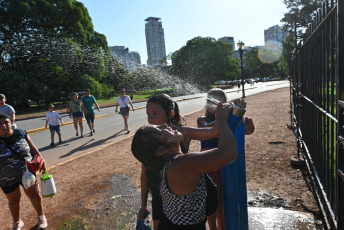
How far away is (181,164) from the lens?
1609 mm

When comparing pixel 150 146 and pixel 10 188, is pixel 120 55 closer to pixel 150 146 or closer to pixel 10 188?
pixel 10 188

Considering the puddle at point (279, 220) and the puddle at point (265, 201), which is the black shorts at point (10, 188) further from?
the puddle at point (265, 201)

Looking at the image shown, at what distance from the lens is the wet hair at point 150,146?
165 cm

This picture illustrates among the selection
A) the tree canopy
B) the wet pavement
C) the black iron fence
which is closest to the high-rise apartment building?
the tree canopy

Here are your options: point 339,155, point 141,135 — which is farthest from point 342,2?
point 141,135

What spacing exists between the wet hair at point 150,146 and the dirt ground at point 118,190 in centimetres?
216

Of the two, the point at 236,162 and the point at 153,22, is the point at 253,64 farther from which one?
the point at 236,162

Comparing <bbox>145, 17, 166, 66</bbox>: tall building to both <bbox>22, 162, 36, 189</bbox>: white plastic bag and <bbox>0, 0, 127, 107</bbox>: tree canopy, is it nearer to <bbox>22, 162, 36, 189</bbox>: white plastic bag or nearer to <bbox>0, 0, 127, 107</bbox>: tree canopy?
<bbox>0, 0, 127, 107</bbox>: tree canopy

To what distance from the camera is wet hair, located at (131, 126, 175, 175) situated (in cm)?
165

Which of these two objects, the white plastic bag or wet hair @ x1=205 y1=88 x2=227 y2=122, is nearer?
wet hair @ x1=205 y1=88 x2=227 y2=122

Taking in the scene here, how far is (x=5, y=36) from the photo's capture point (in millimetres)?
26797

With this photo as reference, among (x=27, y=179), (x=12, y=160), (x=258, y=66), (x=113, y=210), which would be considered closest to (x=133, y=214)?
(x=113, y=210)

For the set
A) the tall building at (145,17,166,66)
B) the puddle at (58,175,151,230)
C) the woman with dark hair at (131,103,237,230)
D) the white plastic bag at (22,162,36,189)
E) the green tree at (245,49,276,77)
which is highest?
the tall building at (145,17,166,66)

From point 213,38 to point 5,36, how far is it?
52287mm
